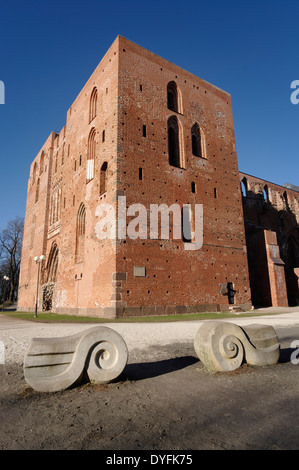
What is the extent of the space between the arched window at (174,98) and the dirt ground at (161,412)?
1939cm

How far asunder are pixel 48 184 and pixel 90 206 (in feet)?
42.6

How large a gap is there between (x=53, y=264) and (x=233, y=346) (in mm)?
23371

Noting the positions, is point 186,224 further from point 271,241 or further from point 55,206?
point 55,206

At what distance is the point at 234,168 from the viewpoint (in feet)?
72.5

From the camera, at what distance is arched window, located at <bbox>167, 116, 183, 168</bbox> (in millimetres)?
19188

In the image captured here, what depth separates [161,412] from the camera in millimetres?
2812

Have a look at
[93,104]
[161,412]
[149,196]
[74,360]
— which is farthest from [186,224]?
[161,412]

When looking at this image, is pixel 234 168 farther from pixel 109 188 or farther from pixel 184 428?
pixel 184 428

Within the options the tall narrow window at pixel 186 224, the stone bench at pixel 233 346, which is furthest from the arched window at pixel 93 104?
the stone bench at pixel 233 346

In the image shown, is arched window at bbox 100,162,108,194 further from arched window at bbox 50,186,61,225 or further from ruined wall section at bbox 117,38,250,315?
arched window at bbox 50,186,61,225

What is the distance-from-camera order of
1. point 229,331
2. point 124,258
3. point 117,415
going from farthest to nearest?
point 124,258 < point 229,331 < point 117,415

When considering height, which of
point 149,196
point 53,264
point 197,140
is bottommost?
point 53,264

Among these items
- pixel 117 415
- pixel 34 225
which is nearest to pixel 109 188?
pixel 117 415

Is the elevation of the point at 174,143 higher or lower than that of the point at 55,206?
higher
